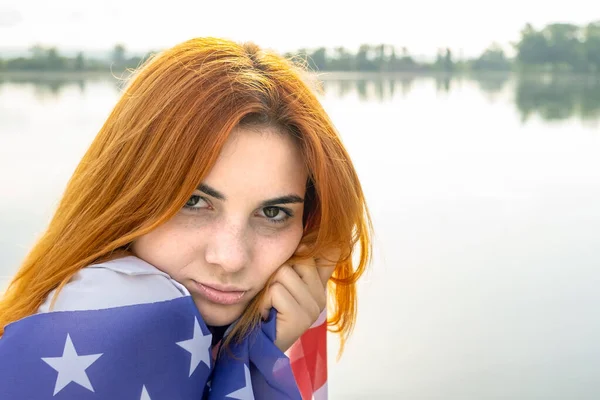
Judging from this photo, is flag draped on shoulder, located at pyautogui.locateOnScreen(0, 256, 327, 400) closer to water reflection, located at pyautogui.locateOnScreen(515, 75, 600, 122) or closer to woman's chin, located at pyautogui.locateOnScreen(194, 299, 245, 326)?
woman's chin, located at pyautogui.locateOnScreen(194, 299, 245, 326)

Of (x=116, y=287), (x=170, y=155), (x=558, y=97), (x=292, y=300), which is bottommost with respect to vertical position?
(x=558, y=97)

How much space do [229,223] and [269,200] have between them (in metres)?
0.07

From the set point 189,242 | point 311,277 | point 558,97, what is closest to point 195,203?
point 189,242

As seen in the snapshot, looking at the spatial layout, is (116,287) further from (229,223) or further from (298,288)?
(298,288)

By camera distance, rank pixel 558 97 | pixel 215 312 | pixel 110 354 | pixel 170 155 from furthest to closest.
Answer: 1. pixel 558 97
2. pixel 215 312
3. pixel 170 155
4. pixel 110 354

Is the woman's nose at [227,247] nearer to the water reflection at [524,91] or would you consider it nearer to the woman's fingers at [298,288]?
the woman's fingers at [298,288]

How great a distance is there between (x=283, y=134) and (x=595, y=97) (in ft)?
36.9

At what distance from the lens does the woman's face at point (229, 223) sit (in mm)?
1090

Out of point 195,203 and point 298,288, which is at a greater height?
Answer: point 195,203

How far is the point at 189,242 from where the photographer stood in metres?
1.11

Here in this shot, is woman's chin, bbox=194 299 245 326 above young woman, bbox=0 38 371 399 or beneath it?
beneath

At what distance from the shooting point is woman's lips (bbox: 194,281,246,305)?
1.14m

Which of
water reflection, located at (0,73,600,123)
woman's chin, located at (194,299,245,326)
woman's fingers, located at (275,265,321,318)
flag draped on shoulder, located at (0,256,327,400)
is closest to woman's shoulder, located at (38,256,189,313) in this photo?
flag draped on shoulder, located at (0,256,327,400)

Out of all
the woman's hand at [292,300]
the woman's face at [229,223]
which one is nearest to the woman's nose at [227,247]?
the woman's face at [229,223]
